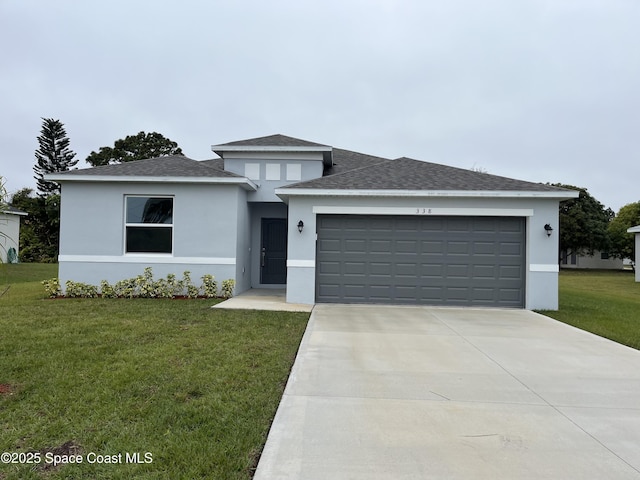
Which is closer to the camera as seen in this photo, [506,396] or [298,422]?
[298,422]

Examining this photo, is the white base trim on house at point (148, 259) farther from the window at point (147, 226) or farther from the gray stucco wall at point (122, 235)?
the window at point (147, 226)

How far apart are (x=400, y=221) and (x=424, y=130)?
54.1 feet

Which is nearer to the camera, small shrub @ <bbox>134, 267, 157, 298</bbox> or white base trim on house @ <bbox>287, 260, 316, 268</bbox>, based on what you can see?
white base trim on house @ <bbox>287, 260, 316, 268</bbox>

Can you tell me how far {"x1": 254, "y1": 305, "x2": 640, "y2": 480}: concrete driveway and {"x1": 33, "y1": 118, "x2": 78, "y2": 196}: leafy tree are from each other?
39.2 meters

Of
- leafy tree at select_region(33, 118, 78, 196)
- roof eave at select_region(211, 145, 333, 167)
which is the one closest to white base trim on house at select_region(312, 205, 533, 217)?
roof eave at select_region(211, 145, 333, 167)

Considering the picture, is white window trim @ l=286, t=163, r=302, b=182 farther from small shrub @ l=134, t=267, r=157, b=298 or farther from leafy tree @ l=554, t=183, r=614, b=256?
leafy tree @ l=554, t=183, r=614, b=256

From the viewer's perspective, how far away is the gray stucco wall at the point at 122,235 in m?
10.9

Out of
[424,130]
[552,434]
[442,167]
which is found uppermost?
[424,130]

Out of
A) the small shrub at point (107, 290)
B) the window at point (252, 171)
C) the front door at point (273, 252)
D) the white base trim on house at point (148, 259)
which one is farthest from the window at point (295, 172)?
the small shrub at point (107, 290)

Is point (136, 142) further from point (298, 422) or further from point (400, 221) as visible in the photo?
point (298, 422)

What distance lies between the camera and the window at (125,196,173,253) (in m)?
11.0

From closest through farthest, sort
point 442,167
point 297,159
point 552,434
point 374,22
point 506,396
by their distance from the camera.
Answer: point 552,434 → point 506,396 → point 442,167 → point 297,159 → point 374,22

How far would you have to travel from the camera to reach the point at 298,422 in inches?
136

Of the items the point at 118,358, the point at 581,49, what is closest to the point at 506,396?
the point at 118,358
